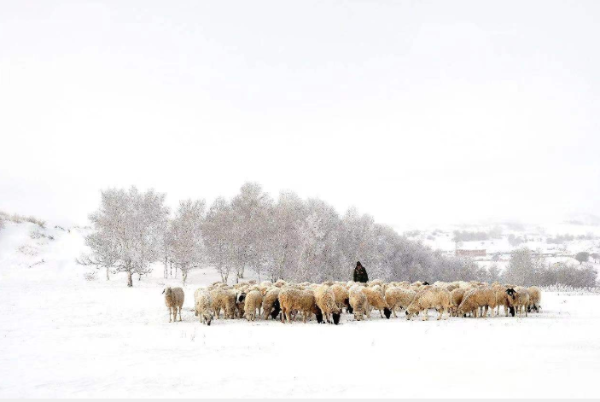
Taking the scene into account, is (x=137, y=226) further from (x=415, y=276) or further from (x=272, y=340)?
(x=415, y=276)

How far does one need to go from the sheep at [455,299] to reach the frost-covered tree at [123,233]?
33462 mm

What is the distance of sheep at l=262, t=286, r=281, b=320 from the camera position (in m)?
21.3

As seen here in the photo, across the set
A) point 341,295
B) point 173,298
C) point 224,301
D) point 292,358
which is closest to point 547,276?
point 341,295

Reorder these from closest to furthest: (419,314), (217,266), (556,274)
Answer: (419,314) → (217,266) → (556,274)

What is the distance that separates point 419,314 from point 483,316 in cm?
324

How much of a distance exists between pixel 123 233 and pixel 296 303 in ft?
106

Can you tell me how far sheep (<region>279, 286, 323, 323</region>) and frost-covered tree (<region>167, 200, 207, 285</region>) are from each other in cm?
3013

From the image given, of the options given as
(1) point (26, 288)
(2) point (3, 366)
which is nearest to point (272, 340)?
(2) point (3, 366)

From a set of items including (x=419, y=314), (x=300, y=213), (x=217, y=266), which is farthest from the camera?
(x=300, y=213)

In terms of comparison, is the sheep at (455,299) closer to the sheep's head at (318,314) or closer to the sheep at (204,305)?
the sheep's head at (318,314)

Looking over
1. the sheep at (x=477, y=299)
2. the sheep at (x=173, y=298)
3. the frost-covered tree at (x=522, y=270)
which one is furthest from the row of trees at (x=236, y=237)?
the frost-covered tree at (x=522, y=270)

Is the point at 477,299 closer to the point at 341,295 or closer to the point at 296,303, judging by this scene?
the point at 341,295

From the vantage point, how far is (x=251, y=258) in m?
56.2

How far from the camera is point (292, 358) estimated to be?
472 inches
